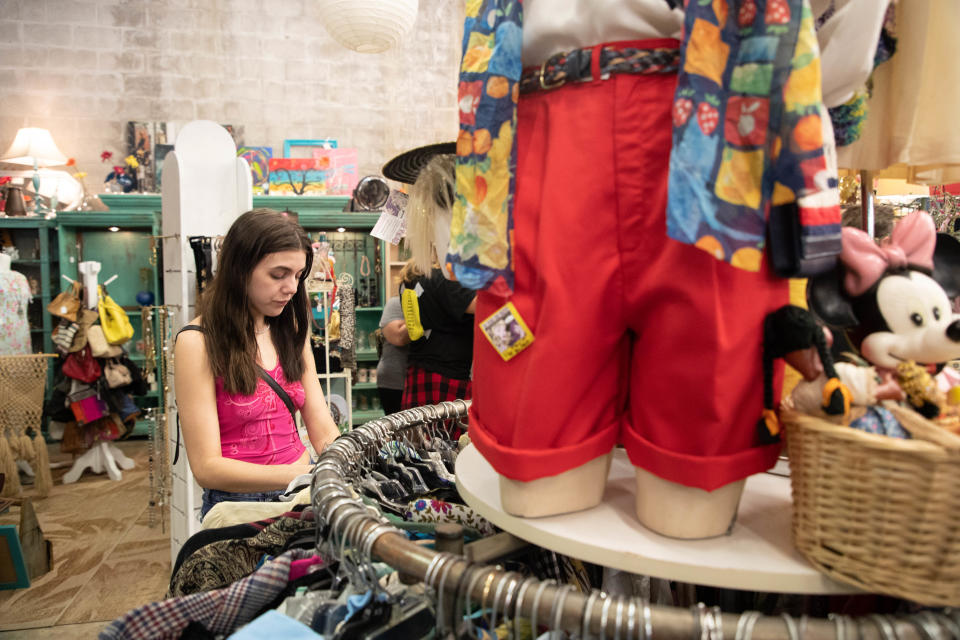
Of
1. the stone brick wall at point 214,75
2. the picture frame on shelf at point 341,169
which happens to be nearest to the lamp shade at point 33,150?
the stone brick wall at point 214,75

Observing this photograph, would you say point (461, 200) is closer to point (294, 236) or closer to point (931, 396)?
point (931, 396)

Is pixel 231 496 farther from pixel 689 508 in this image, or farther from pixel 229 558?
pixel 689 508

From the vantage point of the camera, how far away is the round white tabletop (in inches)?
23.5

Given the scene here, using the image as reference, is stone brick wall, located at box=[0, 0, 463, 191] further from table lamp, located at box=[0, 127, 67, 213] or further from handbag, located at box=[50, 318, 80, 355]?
handbag, located at box=[50, 318, 80, 355]

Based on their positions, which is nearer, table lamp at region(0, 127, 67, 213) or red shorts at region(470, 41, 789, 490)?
red shorts at region(470, 41, 789, 490)

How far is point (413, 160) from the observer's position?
106cm

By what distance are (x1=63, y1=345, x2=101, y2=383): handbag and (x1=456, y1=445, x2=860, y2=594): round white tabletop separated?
4516mm

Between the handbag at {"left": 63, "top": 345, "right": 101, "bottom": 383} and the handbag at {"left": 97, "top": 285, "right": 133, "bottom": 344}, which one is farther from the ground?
the handbag at {"left": 97, "top": 285, "right": 133, "bottom": 344}

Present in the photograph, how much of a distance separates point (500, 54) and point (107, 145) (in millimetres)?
6339

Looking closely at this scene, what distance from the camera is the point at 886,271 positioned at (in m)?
0.65

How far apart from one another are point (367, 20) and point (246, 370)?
2.45 metres

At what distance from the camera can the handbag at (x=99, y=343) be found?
4358 millimetres

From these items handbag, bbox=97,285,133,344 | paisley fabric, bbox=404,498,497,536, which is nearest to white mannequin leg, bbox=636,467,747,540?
paisley fabric, bbox=404,498,497,536

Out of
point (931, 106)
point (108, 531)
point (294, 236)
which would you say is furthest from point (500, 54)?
point (108, 531)
